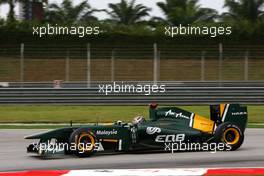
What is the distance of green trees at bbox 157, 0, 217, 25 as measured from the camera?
38062 millimetres

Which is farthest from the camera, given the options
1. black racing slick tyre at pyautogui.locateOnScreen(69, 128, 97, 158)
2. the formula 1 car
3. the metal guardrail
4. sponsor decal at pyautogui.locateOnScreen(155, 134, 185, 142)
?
the metal guardrail

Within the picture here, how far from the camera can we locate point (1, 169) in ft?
32.1

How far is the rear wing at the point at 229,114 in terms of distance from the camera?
11734 millimetres

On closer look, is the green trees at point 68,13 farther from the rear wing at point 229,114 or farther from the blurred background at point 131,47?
the rear wing at point 229,114

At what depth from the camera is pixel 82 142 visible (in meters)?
10.8

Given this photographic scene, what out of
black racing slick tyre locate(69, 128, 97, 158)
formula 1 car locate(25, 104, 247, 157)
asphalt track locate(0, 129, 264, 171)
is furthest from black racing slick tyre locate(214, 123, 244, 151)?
black racing slick tyre locate(69, 128, 97, 158)

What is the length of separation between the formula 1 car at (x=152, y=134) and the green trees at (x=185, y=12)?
26600 mm

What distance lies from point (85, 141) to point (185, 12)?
28248 mm

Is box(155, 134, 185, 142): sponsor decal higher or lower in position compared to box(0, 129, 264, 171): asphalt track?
higher

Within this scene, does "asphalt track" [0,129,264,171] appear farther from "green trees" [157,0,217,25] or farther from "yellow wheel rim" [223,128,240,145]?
"green trees" [157,0,217,25]

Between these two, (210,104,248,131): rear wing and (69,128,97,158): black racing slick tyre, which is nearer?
(69,128,97,158): black racing slick tyre

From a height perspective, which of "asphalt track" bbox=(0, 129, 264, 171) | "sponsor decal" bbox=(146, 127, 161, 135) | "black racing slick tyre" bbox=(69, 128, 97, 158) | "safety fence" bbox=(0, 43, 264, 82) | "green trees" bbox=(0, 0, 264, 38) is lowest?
"asphalt track" bbox=(0, 129, 264, 171)

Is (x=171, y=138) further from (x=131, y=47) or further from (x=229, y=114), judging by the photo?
(x=131, y=47)

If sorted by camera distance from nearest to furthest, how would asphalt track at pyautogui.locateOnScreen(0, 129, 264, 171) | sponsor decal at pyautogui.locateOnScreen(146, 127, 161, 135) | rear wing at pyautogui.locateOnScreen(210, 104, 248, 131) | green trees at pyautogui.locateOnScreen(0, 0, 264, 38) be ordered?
asphalt track at pyautogui.locateOnScreen(0, 129, 264, 171)
sponsor decal at pyautogui.locateOnScreen(146, 127, 161, 135)
rear wing at pyautogui.locateOnScreen(210, 104, 248, 131)
green trees at pyautogui.locateOnScreen(0, 0, 264, 38)
